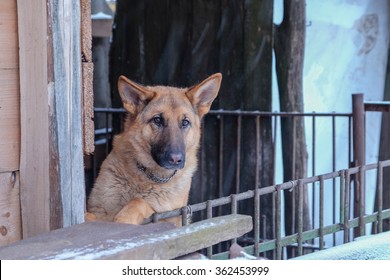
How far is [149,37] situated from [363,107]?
3346 millimetres

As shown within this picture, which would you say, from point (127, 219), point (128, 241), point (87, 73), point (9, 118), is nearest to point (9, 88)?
point (9, 118)

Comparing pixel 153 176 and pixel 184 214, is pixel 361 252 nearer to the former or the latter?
pixel 184 214

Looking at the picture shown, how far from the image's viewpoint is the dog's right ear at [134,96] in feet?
18.1

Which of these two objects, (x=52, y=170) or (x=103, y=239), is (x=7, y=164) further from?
(x=103, y=239)

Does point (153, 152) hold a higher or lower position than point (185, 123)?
lower

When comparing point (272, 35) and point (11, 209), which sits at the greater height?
point (272, 35)

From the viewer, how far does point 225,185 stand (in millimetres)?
8281

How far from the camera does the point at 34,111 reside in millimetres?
3418

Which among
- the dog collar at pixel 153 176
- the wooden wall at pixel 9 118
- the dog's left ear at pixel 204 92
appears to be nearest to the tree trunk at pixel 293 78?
the dog's left ear at pixel 204 92

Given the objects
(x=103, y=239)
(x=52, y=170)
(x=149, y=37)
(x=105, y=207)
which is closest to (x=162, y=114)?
(x=105, y=207)

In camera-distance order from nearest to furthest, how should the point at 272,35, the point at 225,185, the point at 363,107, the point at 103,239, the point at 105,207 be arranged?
the point at 103,239, the point at 105,207, the point at 363,107, the point at 272,35, the point at 225,185

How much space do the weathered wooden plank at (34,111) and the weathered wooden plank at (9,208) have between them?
0.13 feet

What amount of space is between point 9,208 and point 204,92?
262 cm

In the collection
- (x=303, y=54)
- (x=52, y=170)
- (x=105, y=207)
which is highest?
(x=303, y=54)
